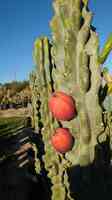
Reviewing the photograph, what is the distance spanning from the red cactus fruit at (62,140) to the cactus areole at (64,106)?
0.60 feet

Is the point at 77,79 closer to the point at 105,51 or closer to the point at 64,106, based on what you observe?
the point at 64,106

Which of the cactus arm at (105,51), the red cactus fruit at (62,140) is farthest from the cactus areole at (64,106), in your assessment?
the cactus arm at (105,51)

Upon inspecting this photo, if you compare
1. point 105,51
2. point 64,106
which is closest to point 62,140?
point 64,106

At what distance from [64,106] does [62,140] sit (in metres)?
0.47

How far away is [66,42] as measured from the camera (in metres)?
5.08

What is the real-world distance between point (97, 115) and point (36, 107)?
249cm

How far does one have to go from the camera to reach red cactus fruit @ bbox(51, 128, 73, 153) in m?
5.01

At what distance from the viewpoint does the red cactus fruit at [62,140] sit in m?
5.01

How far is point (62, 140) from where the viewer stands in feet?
16.4

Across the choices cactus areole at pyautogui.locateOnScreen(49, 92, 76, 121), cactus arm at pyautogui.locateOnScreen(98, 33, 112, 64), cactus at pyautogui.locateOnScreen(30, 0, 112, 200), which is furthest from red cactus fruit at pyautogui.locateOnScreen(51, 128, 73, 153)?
cactus arm at pyautogui.locateOnScreen(98, 33, 112, 64)

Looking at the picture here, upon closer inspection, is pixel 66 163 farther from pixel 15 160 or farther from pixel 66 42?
pixel 15 160

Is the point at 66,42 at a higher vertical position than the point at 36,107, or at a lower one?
higher

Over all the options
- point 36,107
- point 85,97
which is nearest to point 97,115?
point 85,97

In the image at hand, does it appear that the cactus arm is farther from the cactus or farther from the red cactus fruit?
the red cactus fruit
